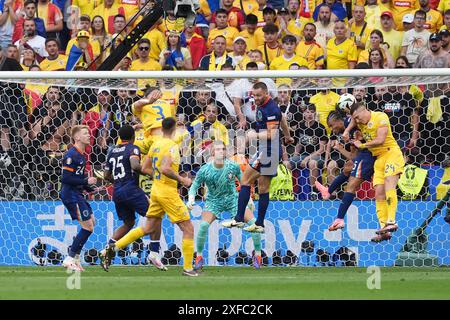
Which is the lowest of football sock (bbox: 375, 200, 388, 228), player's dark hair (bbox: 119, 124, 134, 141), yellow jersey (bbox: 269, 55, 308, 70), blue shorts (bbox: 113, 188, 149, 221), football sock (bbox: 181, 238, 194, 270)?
football sock (bbox: 181, 238, 194, 270)

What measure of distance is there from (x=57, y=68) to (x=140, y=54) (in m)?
1.67

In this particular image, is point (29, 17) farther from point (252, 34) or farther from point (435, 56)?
point (435, 56)

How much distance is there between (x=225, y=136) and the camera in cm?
1766

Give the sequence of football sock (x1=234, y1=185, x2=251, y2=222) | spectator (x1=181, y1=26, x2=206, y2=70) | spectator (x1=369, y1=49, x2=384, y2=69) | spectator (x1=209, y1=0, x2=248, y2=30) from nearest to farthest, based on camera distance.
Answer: football sock (x1=234, y1=185, x2=251, y2=222) → spectator (x1=369, y1=49, x2=384, y2=69) → spectator (x1=181, y1=26, x2=206, y2=70) → spectator (x1=209, y1=0, x2=248, y2=30)

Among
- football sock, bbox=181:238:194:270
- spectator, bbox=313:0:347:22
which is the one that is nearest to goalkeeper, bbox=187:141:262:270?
football sock, bbox=181:238:194:270

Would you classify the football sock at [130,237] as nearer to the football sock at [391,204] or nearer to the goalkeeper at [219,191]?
the goalkeeper at [219,191]

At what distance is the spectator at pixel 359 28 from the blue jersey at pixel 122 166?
18.6 feet

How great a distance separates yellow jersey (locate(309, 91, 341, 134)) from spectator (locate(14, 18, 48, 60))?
233 inches

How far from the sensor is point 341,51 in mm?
19984

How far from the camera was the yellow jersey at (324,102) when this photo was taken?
58.1 feet

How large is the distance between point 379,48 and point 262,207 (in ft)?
15.2

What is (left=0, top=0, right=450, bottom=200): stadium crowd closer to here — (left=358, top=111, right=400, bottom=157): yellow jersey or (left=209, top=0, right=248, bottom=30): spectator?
(left=209, top=0, right=248, bottom=30): spectator

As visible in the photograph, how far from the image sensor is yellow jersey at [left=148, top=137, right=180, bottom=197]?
50.4 ft

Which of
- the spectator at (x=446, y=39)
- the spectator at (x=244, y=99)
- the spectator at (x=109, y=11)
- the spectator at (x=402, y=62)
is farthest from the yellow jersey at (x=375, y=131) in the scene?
the spectator at (x=109, y=11)
